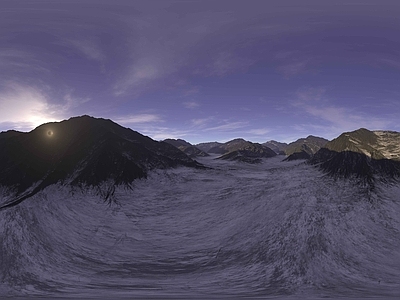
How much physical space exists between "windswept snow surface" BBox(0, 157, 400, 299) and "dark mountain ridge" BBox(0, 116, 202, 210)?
28.1 feet

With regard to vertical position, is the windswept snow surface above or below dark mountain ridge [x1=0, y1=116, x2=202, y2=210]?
below

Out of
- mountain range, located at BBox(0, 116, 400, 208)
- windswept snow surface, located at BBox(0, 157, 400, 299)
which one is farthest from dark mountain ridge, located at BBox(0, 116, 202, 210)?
windswept snow surface, located at BBox(0, 157, 400, 299)

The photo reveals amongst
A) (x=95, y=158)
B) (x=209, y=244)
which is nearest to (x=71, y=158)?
(x=95, y=158)

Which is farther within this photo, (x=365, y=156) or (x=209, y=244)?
(x=365, y=156)

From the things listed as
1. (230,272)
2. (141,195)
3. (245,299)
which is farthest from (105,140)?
(245,299)

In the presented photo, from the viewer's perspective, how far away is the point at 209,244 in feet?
98.4

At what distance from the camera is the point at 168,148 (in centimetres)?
9481

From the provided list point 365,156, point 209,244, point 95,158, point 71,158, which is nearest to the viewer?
point 209,244

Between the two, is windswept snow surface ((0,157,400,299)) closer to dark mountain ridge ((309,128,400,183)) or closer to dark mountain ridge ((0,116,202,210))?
dark mountain ridge ((309,128,400,183))

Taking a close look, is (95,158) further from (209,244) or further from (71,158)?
(209,244)

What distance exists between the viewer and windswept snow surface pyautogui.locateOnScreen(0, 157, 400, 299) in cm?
2077

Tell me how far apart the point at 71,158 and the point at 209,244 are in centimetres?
4445

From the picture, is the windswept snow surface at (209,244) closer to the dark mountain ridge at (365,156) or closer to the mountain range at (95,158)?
the dark mountain ridge at (365,156)

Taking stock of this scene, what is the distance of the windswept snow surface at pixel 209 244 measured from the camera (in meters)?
20.8
